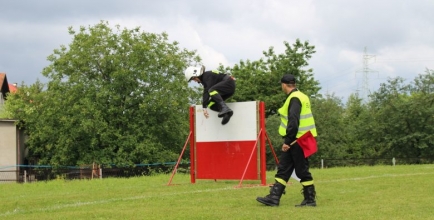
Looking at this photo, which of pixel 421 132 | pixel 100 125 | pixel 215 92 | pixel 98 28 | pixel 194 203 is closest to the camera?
pixel 194 203

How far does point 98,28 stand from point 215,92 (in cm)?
3519

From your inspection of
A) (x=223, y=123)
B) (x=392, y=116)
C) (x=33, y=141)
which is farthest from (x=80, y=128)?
(x=223, y=123)

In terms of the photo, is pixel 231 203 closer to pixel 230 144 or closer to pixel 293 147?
pixel 293 147

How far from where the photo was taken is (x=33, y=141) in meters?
47.2

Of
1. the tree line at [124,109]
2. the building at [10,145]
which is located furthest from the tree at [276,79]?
the building at [10,145]

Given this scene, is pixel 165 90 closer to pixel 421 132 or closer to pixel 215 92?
pixel 421 132

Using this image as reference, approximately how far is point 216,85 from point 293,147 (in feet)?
12.5

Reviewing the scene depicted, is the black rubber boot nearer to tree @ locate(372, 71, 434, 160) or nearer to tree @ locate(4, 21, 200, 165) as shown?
tree @ locate(4, 21, 200, 165)

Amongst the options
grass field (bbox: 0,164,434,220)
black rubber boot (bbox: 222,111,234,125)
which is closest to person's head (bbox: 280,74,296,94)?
grass field (bbox: 0,164,434,220)

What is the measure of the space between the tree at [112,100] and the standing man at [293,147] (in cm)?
3356

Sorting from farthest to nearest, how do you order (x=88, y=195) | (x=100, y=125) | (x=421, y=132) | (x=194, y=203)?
(x=421, y=132) < (x=100, y=125) < (x=88, y=195) < (x=194, y=203)

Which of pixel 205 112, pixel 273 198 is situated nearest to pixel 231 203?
pixel 273 198

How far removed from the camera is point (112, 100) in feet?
143

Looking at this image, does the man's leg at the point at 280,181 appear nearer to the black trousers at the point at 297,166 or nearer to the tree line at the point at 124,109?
the black trousers at the point at 297,166
